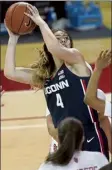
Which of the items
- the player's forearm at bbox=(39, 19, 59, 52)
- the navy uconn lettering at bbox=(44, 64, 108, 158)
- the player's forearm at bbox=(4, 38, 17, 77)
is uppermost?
the player's forearm at bbox=(39, 19, 59, 52)

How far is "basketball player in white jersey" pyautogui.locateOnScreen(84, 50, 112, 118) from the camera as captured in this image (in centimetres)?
313

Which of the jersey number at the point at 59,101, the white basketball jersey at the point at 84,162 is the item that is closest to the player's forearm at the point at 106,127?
the white basketball jersey at the point at 84,162

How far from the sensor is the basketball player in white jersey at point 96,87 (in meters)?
3.13

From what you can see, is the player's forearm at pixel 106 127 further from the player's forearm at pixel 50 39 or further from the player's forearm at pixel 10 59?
the player's forearm at pixel 10 59

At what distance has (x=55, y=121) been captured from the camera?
3.54 meters

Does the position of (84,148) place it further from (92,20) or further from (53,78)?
(92,20)

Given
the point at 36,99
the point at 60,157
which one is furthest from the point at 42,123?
the point at 60,157

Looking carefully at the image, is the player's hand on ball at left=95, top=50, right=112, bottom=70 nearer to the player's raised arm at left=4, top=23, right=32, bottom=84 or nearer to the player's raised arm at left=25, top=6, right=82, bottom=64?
the player's raised arm at left=25, top=6, right=82, bottom=64

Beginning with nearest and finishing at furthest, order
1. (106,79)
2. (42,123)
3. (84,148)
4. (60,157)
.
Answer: (60,157), (84,148), (42,123), (106,79)

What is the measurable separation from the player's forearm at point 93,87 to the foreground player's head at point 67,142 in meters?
0.38

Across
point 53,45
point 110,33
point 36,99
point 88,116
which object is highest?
point 53,45

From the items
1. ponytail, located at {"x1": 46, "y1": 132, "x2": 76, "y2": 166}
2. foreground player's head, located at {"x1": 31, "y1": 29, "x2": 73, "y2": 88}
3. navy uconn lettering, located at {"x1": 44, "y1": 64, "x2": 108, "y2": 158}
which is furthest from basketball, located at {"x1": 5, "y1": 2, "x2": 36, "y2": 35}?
ponytail, located at {"x1": 46, "y1": 132, "x2": 76, "y2": 166}

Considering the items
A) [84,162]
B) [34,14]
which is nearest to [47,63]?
[34,14]

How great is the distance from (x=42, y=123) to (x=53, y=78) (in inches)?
100
